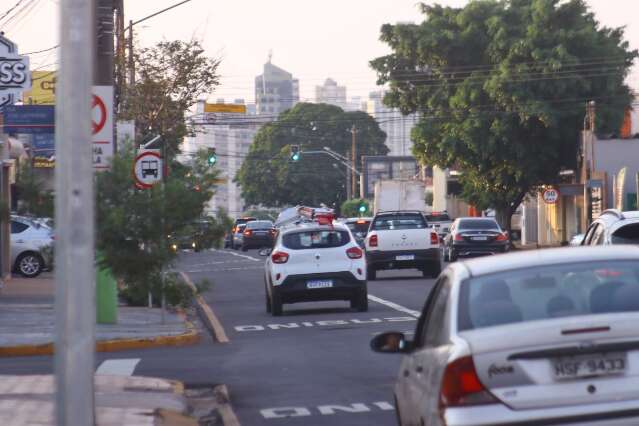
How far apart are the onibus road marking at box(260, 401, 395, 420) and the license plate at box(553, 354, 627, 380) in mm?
5504

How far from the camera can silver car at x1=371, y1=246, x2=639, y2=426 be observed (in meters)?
6.73

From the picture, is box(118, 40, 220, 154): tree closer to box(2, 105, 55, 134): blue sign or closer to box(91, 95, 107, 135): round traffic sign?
box(2, 105, 55, 134): blue sign

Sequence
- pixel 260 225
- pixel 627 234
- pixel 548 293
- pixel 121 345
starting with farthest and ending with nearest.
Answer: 1. pixel 260 225
2. pixel 121 345
3. pixel 627 234
4. pixel 548 293

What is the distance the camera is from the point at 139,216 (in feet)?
49.0

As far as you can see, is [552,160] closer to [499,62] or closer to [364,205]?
[499,62]

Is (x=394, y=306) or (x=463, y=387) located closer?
(x=463, y=387)

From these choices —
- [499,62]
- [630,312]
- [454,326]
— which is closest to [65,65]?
[454,326]

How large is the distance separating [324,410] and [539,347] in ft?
19.1

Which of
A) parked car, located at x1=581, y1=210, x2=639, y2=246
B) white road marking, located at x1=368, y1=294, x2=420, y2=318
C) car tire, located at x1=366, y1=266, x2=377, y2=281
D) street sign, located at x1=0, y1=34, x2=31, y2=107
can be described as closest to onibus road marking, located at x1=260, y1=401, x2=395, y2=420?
parked car, located at x1=581, y1=210, x2=639, y2=246

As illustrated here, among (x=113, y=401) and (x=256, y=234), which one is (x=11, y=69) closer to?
(x=113, y=401)

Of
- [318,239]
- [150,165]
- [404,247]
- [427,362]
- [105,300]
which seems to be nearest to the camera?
[427,362]

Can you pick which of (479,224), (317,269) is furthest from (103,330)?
(479,224)

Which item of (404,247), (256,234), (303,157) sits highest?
(303,157)

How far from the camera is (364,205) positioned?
8538cm
